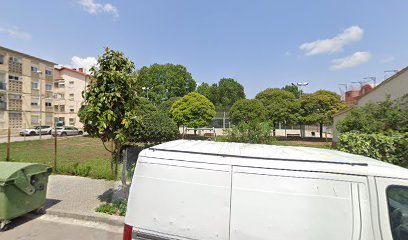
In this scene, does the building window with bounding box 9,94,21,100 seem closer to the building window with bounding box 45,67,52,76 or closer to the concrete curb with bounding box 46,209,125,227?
the building window with bounding box 45,67,52,76

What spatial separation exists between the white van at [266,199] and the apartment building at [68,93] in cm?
4467

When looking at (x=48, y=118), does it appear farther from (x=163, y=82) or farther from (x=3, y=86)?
(x=163, y=82)

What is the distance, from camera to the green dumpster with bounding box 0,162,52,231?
4133mm

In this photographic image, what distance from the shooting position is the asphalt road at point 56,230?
4023 millimetres

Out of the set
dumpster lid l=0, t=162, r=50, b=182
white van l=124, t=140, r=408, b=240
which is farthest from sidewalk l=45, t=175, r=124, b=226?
white van l=124, t=140, r=408, b=240

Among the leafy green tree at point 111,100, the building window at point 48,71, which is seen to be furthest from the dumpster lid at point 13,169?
the building window at point 48,71

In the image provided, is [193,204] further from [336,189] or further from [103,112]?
[103,112]

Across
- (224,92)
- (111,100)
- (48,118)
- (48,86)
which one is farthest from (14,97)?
(224,92)

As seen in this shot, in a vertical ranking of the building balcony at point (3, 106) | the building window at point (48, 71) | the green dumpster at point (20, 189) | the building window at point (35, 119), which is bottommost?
the green dumpster at point (20, 189)

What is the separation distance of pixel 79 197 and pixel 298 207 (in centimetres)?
590

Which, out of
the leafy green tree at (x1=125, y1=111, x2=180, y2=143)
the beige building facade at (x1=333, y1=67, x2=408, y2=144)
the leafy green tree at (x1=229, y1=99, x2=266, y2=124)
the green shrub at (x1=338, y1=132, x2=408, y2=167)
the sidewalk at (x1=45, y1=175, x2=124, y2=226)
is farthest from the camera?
the leafy green tree at (x1=229, y1=99, x2=266, y2=124)

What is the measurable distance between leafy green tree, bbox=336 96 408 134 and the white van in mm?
7218

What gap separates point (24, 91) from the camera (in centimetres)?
3262

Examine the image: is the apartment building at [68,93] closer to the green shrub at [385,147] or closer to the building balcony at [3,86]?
the building balcony at [3,86]
